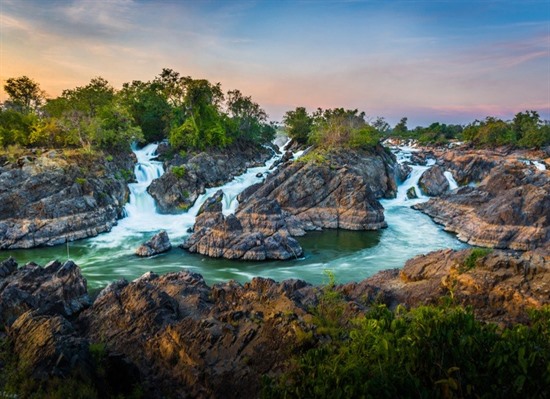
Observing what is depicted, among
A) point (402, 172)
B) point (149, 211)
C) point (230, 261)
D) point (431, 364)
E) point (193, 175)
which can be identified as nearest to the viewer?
point (431, 364)

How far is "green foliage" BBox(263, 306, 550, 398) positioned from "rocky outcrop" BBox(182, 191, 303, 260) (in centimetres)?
2070

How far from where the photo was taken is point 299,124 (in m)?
71.3

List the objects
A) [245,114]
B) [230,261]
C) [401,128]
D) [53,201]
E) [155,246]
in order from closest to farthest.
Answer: [230,261], [155,246], [53,201], [245,114], [401,128]

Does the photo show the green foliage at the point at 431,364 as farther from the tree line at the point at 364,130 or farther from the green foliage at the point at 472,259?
the tree line at the point at 364,130

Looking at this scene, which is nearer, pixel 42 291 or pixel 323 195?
pixel 42 291

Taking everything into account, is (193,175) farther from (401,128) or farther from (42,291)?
(401,128)

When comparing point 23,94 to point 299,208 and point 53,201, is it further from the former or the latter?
point 299,208

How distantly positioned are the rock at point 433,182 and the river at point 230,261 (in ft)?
22.1

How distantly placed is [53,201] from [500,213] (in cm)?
3749

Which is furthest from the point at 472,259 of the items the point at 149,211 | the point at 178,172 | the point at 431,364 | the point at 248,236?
the point at 178,172

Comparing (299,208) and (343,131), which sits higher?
(343,131)

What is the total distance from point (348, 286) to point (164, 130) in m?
47.5

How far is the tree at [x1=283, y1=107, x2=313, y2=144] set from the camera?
71188mm

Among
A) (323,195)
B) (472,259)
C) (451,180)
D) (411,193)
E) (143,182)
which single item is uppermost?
(451,180)
